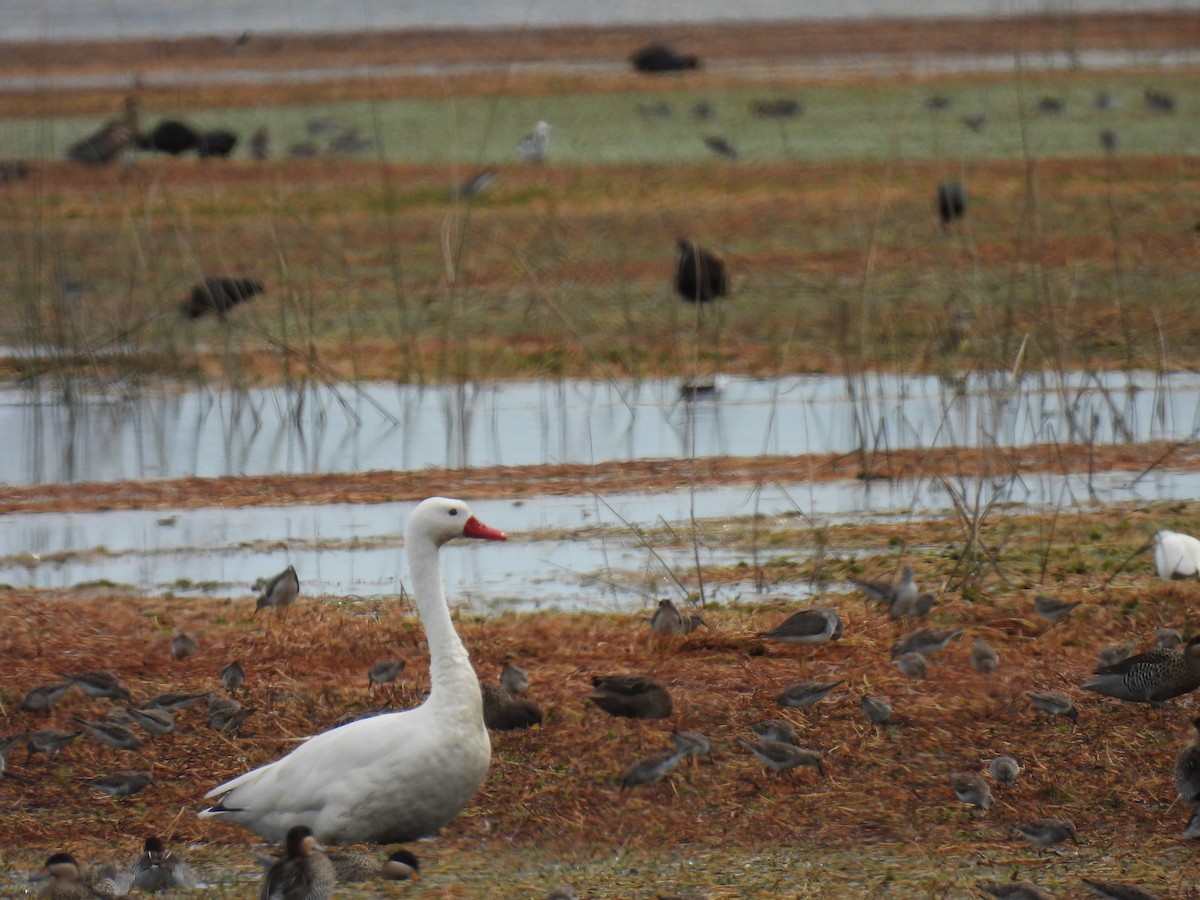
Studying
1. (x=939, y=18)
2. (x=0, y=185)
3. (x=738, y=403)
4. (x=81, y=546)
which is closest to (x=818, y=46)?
(x=939, y=18)

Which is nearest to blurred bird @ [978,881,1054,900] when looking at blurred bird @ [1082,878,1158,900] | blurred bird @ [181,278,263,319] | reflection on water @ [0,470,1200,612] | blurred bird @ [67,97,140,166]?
blurred bird @ [1082,878,1158,900]

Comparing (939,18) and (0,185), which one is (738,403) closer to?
(0,185)

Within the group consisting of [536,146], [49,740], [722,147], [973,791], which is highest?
[536,146]

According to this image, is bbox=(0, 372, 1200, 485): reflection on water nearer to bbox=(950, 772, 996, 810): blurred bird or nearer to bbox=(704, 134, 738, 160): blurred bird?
bbox=(950, 772, 996, 810): blurred bird

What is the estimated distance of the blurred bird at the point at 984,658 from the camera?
7.61 meters

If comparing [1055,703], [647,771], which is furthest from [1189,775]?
[647,771]

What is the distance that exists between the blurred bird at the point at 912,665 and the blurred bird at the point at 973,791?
1024mm

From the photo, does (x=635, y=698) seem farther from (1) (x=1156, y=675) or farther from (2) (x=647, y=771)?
(1) (x=1156, y=675)

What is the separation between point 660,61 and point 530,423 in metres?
23.7

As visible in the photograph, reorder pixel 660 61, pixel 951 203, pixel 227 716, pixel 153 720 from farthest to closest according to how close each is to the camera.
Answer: pixel 660 61
pixel 951 203
pixel 227 716
pixel 153 720

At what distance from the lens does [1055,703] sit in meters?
7.11

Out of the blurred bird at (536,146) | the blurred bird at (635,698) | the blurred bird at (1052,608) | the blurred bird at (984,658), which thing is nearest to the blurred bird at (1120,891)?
the blurred bird at (635,698)

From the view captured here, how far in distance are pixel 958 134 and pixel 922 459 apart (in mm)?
17608

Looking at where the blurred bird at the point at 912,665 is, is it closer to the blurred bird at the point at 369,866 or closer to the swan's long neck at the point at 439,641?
the swan's long neck at the point at 439,641
